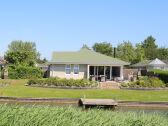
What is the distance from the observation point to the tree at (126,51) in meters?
84.5

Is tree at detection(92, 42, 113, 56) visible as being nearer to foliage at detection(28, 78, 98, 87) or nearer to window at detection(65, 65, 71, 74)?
window at detection(65, 65, 71, 74)

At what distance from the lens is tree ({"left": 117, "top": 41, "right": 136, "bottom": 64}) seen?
8447 cm

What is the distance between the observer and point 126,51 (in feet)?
282

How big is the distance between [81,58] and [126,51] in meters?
45.8

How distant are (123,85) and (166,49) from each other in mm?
64341

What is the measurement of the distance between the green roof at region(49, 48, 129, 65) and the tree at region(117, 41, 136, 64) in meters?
41.2

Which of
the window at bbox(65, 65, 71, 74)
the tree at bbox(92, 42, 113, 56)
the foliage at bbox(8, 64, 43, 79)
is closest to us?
the window at bbox(65, 65, 71, 74)

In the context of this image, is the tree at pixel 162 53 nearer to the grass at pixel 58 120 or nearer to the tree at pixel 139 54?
the tree at pixel 139 54

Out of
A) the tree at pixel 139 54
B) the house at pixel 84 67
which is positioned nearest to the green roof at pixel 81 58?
the house at pixel 84 67

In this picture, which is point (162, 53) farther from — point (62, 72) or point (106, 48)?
point (62, 72)

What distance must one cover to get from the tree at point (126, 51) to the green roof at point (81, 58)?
1623 inches

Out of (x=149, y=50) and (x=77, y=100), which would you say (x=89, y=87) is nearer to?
(x=77, y=100)

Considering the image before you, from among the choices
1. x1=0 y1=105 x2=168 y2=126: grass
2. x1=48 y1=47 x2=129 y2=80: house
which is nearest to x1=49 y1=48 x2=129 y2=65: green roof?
x1=48 y1=47 x2=129 y2=80: house

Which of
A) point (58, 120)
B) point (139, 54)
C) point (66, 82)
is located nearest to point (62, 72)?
point (66, 82)
